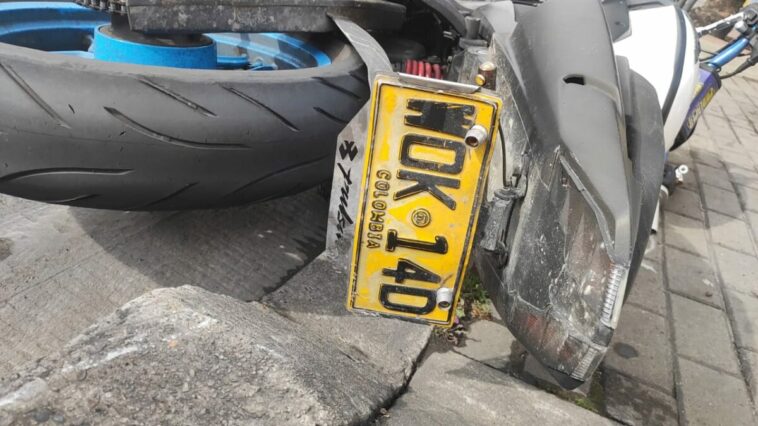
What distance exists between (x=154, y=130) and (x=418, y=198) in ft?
2.11

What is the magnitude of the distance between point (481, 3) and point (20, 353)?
2143 millimetres

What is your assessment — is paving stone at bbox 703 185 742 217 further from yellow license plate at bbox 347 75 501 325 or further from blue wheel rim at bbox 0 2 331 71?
yellow license plate at bbox 347 75 501 325

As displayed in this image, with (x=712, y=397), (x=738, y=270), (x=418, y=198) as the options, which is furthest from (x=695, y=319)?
(x=418, y=198)

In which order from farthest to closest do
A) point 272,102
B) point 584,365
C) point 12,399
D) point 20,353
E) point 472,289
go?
point 472,289
point 272,102
point 20,353
point 584,365
point 12,399

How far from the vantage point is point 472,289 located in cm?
204

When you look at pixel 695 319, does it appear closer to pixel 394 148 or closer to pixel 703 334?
pixel 703 334

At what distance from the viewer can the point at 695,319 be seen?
2.20 m

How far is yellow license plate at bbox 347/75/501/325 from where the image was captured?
1.13 meters

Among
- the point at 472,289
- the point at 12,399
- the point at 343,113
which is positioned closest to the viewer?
the point at 12,399

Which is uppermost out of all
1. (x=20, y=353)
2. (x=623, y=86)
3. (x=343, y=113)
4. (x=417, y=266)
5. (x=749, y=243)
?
(x=623, y=86)

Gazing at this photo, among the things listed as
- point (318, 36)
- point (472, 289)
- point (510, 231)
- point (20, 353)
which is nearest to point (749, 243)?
point (472, 289)

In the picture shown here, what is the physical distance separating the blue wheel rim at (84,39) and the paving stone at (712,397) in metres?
1.54

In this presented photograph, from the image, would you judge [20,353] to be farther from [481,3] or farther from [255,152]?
[481,3]

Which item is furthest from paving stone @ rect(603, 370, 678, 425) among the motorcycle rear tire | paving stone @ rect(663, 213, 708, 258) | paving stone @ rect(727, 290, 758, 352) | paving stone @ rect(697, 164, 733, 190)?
paving stone @ rect(697, 164, 733, 190)
